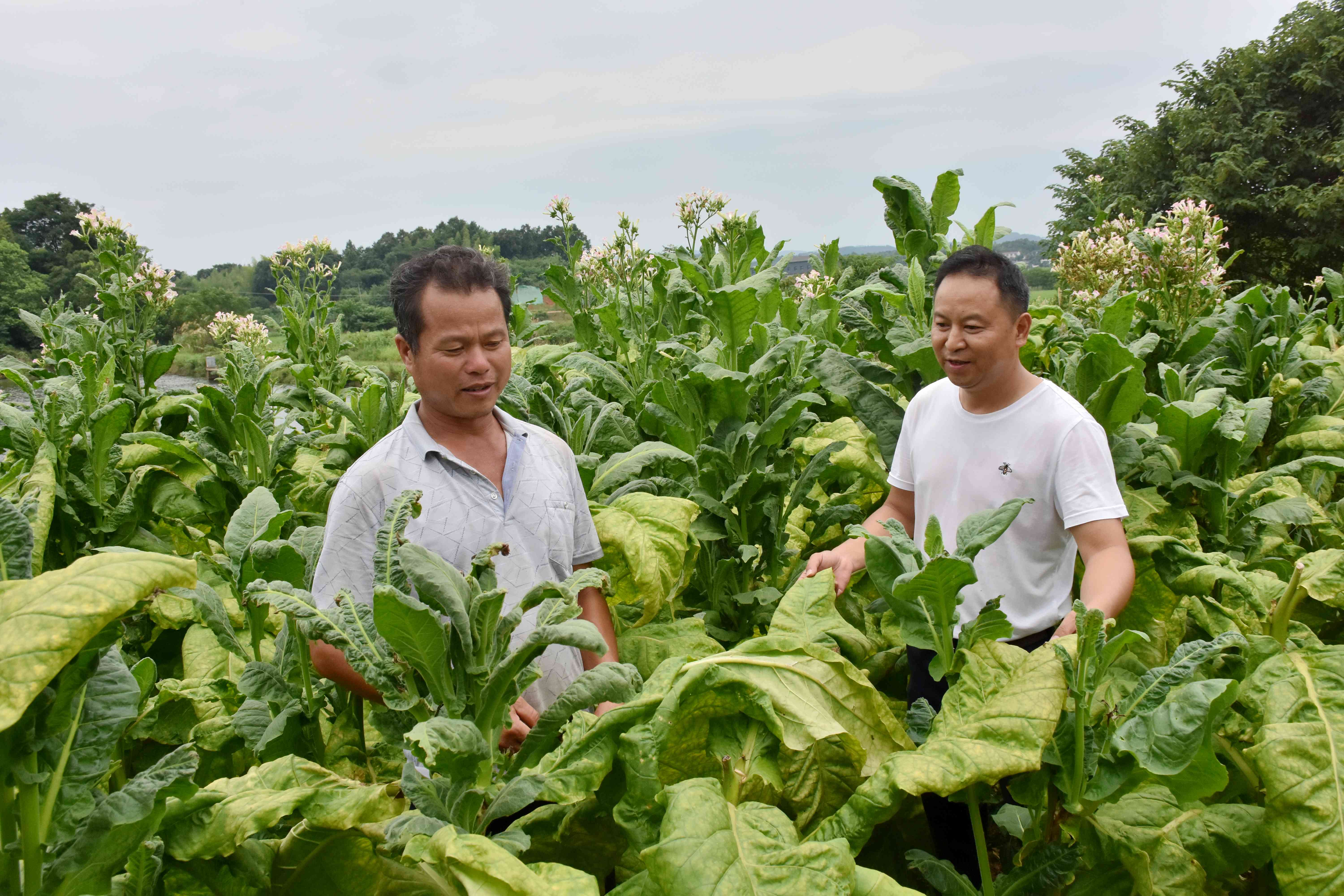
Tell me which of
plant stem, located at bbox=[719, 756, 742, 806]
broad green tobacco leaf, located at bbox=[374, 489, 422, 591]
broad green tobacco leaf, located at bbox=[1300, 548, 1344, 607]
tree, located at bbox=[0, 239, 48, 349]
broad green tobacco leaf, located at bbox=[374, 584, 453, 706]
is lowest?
broad green tobacco leaf, located at bbox=[1300, 548, 1344, 607]

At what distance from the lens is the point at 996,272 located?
2.37 meters

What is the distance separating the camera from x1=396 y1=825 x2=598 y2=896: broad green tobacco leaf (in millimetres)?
924

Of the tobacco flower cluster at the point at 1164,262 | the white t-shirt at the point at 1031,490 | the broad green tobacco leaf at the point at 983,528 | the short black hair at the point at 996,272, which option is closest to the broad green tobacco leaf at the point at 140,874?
the broad green tobacco leaf at the point at 983,528

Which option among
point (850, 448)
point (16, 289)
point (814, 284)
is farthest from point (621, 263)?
point (16, 289)

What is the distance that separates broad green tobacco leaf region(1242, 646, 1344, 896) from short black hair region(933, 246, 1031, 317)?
113cm

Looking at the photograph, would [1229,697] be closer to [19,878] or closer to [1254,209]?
[19,878]

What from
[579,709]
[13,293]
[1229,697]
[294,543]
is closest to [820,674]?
[579,709]

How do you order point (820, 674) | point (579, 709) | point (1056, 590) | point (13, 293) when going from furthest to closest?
1. point (13, 293)
2. point (1056, 590)
3. point (820, 674)
4. point (579, 709)

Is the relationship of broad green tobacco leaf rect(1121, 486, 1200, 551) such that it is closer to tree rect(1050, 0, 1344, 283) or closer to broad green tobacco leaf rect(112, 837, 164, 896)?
broad green tobacco leaf rect(112, 837, 164, 896)

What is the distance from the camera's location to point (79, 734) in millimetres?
972

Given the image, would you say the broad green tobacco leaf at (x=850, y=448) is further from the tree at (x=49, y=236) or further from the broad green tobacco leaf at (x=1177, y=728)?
the tree at (x=49, y=236)

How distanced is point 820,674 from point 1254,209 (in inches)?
1327

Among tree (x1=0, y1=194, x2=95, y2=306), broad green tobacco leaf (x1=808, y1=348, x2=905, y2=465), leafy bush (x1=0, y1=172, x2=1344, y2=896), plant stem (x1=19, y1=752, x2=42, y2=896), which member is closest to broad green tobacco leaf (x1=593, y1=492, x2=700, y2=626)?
leafy bush (x1=0, y1=172, x2=1344, y2=896)

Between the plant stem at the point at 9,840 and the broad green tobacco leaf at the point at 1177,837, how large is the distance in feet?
4.39
